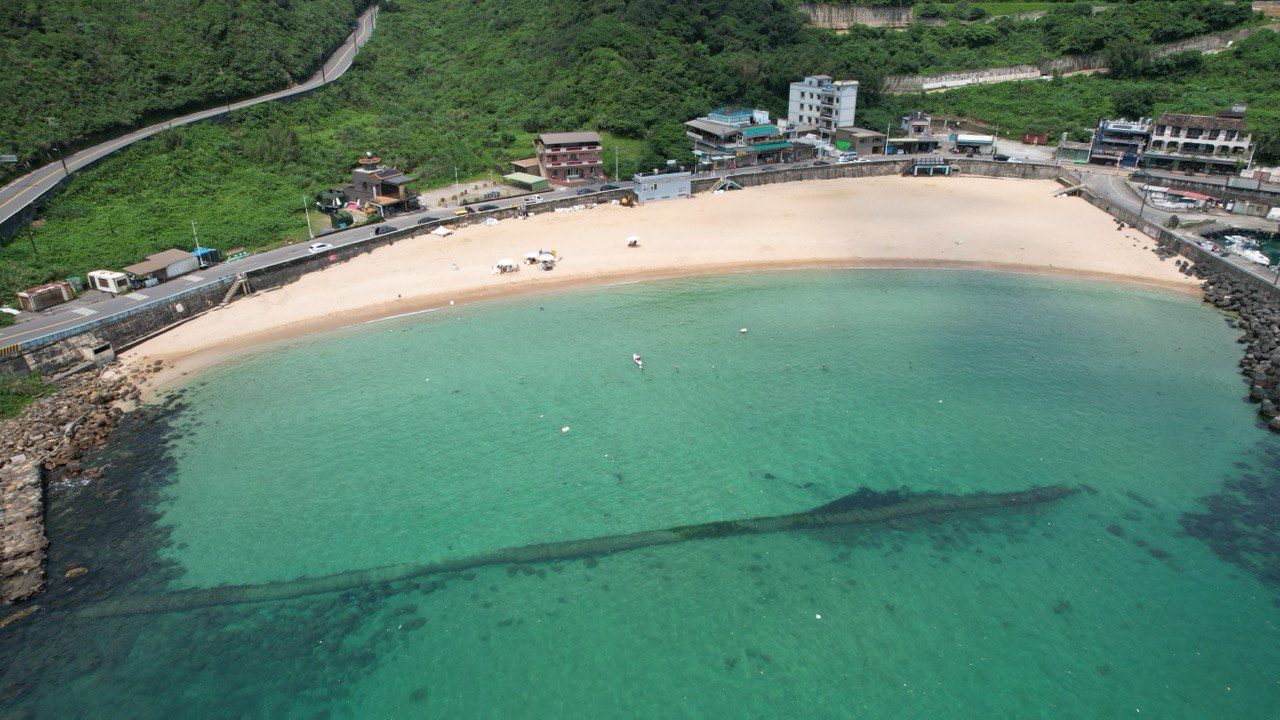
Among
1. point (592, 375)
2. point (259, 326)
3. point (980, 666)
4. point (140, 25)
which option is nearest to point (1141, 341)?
point (980, 666)

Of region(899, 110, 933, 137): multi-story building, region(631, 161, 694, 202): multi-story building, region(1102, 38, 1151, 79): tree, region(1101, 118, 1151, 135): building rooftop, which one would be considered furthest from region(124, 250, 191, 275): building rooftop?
region(1102, 38, 1151, 79): tree

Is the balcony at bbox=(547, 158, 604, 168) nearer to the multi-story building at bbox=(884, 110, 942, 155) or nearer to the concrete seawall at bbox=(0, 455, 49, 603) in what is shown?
the multi-story building at bbox=(884, 110, 942, 155)

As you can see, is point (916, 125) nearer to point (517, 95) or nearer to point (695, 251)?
point (695, 251)

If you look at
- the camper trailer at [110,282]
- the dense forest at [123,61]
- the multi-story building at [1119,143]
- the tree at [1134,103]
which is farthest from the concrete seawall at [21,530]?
the tree at [1134,103]

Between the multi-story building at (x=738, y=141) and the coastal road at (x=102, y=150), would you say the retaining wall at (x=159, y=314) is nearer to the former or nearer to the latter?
the coastal road at (x=102, y=150)

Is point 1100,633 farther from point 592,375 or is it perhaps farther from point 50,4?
point 50,4

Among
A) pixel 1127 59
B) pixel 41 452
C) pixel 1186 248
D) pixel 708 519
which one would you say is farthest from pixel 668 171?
pixel 1127 59
